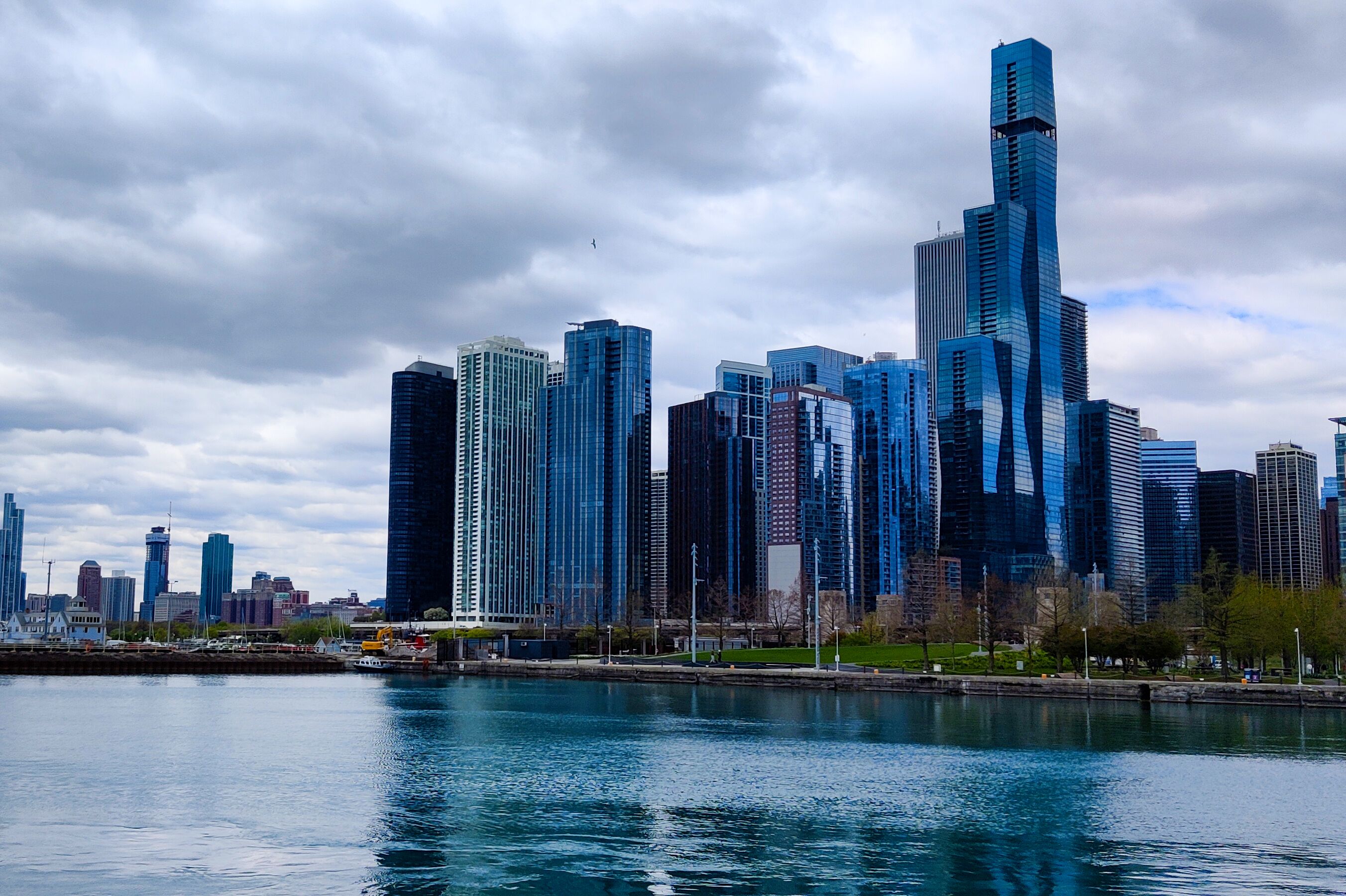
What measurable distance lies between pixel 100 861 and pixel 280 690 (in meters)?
112

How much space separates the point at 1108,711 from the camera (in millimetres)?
103688

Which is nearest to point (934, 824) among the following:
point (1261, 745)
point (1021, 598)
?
point (1261, 745)

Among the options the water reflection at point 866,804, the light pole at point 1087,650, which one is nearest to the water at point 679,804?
the water reflection at point 866,804

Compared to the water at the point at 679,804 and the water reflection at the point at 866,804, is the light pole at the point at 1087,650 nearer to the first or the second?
the water at the point at 679,804

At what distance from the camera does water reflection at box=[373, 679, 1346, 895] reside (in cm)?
4106

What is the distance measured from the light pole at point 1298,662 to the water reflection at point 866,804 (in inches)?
554

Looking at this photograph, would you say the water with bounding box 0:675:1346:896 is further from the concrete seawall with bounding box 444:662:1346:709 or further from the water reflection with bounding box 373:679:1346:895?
the concrete seawall with bounding box 444:662:1346:709

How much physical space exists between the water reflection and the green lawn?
58306 mm

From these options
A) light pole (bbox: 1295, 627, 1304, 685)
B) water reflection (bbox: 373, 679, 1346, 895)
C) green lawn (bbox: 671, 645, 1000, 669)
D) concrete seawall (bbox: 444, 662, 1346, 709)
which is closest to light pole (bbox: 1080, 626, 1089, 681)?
concrete seawall (bbox: 444, 662, 1346, 709)

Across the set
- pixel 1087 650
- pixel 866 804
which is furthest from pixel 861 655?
pixel 866 804

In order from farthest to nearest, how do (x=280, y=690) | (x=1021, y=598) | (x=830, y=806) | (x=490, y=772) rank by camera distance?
(x=1021, y=598)
(x=280, y=690)
(x=490, y=772)
(x=830, y=806)

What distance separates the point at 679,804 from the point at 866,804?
8284 mm

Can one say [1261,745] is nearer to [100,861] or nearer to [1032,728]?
[1032,728]

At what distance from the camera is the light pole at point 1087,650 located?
4737 inches
